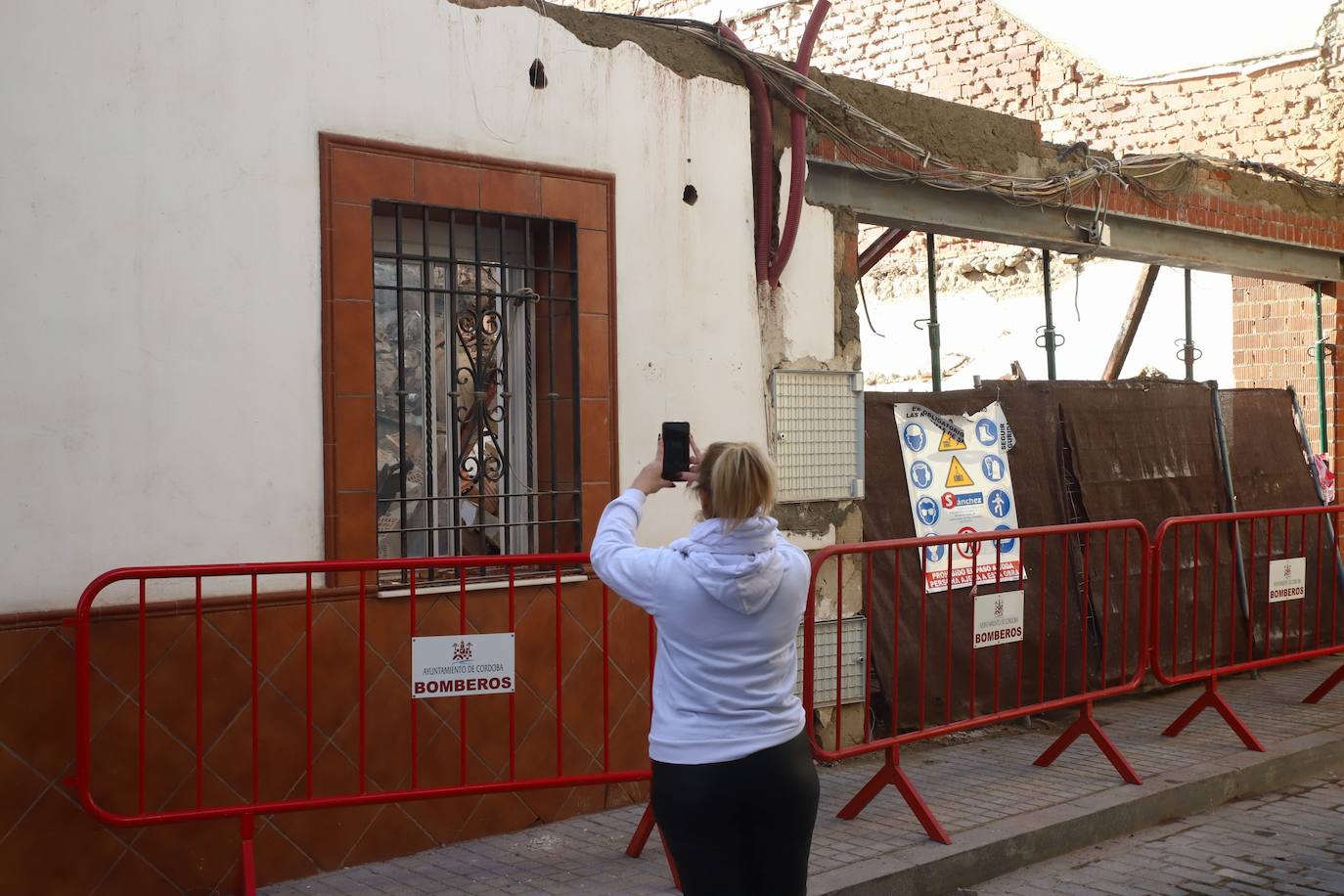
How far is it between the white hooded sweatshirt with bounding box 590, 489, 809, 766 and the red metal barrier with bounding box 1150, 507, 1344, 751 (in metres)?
5.12

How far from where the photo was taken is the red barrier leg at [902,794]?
18.7 ft

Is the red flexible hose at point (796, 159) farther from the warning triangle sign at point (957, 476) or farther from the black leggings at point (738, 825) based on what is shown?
the black leggings at point (738, 825)

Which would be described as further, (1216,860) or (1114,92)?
(1114,92)

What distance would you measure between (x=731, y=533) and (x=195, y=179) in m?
2.94

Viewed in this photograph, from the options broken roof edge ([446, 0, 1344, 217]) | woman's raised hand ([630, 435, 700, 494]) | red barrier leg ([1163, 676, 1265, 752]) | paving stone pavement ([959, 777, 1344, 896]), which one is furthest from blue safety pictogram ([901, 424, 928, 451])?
woman's raised hand ([630, 435, 700, 494])

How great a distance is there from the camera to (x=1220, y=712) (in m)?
7.63

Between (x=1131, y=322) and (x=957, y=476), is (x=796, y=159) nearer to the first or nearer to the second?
(x=957, y=476)

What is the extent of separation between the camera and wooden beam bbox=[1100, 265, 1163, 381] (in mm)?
11727

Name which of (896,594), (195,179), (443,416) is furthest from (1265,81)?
(195,179)

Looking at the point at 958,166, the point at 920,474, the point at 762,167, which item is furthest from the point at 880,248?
the point at 762,167

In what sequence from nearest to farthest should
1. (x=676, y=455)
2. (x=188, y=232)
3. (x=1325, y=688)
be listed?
(x=676, y=455)
(x=188, y=232)
(x=1325, y=688)

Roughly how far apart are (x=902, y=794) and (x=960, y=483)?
2.68 meters

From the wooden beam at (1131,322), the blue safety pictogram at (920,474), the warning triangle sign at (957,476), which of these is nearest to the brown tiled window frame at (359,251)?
the blue safety pictogram at (920,474)

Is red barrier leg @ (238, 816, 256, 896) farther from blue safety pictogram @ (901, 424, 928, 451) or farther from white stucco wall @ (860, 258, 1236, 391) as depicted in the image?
white stucco wall @ (860, 258, 1236, 391)
